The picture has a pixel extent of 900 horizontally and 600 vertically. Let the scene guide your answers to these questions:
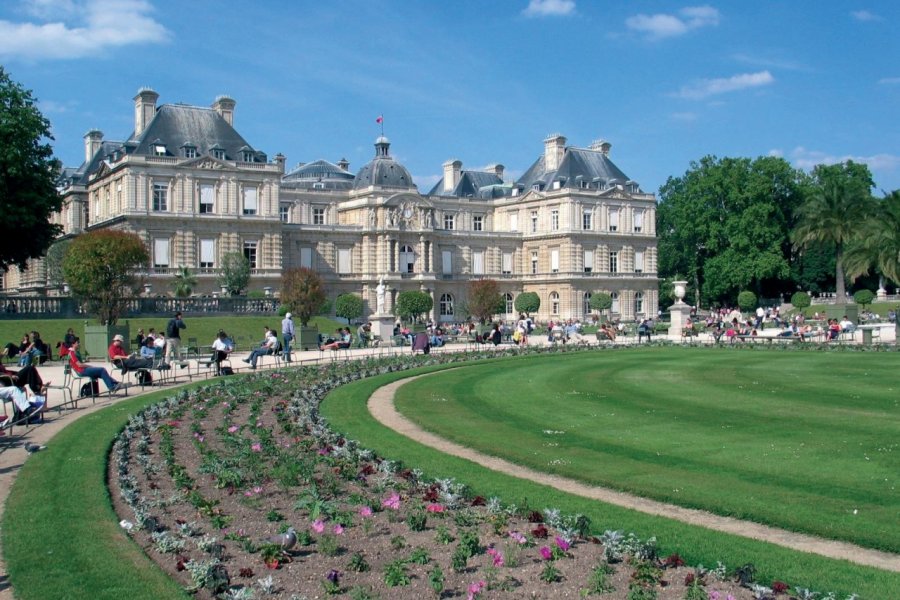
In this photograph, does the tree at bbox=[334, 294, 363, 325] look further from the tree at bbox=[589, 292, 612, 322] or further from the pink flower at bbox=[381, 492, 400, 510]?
the pink flower at bbox=[381, 492, 400, 510]

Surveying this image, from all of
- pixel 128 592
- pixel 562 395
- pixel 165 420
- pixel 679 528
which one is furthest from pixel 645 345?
pixel 128 592

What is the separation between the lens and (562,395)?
20.5 metres

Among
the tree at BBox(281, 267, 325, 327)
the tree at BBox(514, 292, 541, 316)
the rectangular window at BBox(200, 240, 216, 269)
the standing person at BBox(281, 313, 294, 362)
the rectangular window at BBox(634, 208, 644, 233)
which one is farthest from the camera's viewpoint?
the rectangular window at BBox(634, 208, 644, 233)

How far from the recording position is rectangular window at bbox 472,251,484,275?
83.4 metres

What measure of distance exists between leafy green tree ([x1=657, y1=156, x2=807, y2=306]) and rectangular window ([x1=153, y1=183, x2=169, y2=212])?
49131 mm

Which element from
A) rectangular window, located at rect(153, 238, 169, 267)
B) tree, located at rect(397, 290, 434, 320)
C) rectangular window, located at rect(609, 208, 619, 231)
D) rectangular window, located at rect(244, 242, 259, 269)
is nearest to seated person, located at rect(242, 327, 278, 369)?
rectangular window, located at rect(153, 238, 169, 267)

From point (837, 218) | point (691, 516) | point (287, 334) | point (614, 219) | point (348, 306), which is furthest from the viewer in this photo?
point (614, 219)

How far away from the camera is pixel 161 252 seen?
206ft

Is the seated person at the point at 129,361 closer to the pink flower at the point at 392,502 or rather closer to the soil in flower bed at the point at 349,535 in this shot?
the soil in flower bed at the point at 349,535

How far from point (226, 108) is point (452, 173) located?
28122mm

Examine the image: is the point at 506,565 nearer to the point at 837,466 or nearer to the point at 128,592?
the point at 128,592

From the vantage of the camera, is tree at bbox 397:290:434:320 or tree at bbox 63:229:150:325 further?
tree at bbox 397:290:434:320

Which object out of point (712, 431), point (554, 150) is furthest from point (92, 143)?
point (712, 431)

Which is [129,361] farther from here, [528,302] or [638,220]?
[638,220]
